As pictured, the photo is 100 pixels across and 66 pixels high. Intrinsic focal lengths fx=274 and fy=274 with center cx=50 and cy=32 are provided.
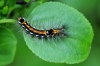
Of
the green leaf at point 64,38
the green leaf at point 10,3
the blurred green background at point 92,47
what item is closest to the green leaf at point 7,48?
the green leaf at point 64,38

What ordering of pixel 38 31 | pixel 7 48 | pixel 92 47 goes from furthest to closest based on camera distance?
pixel 92 47, pixel 38 31, pixel 7 48

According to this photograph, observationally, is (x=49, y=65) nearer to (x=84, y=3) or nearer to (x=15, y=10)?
(x=84, y=3)

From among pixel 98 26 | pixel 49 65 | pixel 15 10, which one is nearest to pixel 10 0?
pixel 15 10

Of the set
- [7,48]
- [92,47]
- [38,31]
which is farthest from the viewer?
[92,47]

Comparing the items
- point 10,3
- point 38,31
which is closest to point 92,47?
point 38,31

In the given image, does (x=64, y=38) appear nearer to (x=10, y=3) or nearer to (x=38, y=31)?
(x=38, y=31)

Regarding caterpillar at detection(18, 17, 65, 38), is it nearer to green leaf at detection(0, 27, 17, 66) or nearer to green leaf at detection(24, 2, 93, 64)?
green leaf at detection(24, 2, 93, 64)
